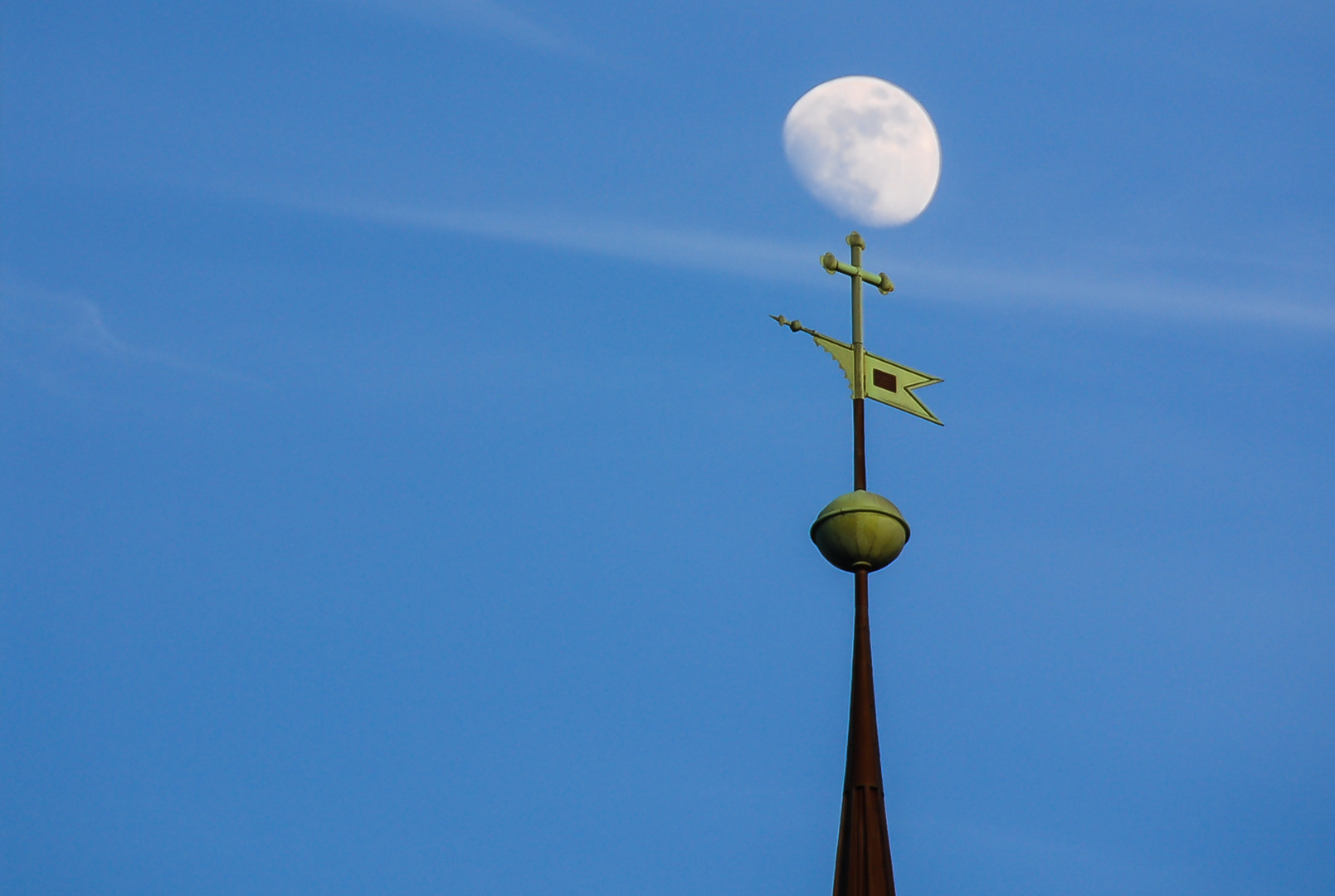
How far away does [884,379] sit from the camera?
27438 millimetres

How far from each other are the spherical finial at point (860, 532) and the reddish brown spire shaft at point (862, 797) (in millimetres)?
262

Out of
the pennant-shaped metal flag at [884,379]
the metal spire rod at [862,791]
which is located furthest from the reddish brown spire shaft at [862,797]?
the pennant-shaped metal flag at [884,379]

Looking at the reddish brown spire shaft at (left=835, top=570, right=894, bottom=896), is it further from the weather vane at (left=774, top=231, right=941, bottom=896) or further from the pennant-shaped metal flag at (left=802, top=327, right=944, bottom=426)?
the pennant-shaped metal flag at (left=802, top=327, right=944, bottom=426)

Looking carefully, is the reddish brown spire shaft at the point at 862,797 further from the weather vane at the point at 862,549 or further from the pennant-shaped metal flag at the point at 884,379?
the pennant-shaped metal flag at the point at 884,379

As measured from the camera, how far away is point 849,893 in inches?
893

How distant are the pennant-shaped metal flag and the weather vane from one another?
0.01m

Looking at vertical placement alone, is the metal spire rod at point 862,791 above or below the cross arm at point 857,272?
below

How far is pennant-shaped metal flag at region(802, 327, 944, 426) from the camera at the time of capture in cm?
2714

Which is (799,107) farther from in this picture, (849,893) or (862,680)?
(849,893)

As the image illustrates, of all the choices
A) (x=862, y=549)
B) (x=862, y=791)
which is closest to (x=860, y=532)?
(x=862, y=549)

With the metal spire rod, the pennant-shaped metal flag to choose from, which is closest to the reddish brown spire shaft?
the metal spire rod

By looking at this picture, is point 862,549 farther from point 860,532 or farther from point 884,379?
point 884,379

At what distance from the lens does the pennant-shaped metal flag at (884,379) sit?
27141 mm

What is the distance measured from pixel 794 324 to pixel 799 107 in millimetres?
4971
